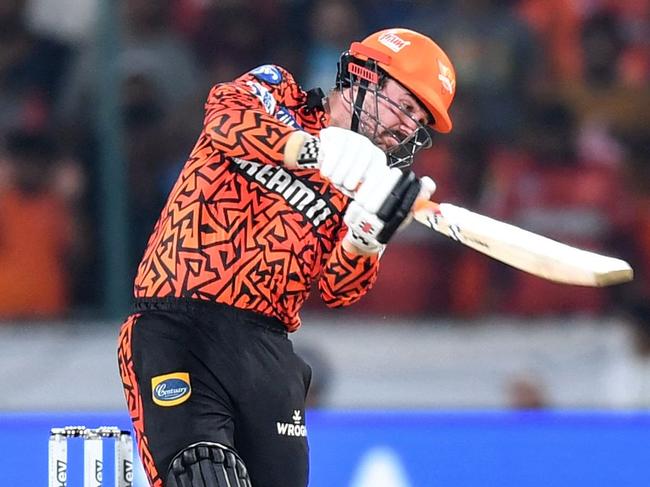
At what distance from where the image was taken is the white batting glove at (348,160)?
3.32m

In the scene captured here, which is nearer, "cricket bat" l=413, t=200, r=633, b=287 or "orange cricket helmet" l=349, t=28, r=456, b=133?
"cricket bat" l=413, t=200, r=633, b=287

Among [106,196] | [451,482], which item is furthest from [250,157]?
[106,196]

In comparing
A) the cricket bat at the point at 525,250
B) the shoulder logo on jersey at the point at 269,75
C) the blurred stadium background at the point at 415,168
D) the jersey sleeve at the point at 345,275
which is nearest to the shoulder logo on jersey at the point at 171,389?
the jersey sleeve at the point at 345,275

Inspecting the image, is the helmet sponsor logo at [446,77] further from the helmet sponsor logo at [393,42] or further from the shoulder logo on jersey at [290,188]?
the shoulder logo on jersey at [290,188]

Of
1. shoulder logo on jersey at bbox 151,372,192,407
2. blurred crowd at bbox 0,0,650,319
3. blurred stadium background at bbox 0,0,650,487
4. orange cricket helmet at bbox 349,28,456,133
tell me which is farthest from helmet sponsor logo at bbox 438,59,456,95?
blurred crowd at bbox 0,0,650,319

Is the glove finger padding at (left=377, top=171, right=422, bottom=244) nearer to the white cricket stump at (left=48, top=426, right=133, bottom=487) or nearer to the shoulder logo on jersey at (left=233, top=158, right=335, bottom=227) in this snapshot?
the shoulder logo on jersey at (left=233, top=158, right=335, bottom=227)

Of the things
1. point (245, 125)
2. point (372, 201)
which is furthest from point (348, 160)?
point (245, 125)

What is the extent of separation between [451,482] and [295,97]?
1792 mm

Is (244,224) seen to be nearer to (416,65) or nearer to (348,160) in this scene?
(348,160)

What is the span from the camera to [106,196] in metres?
6.50

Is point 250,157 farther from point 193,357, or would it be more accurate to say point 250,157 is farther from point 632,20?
point 632,20

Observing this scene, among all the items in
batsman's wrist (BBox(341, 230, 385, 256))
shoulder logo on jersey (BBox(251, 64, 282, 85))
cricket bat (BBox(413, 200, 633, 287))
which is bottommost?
cricket bat (BBox(413, 200, 633, 287))

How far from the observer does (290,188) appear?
3.72 metres

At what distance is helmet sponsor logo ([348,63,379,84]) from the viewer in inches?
148
